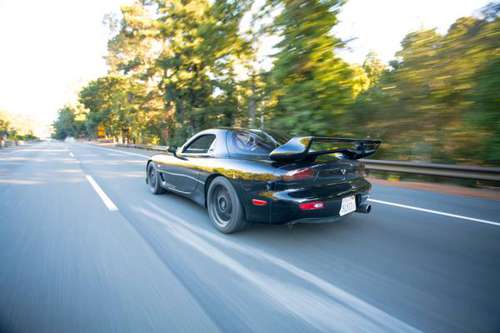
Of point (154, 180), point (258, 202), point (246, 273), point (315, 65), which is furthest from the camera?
point (315, 65)

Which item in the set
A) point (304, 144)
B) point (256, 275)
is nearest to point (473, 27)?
point (304, 144)

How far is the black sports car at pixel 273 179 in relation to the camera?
2.94 m

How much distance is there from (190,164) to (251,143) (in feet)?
3.69

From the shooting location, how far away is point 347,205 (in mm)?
3211

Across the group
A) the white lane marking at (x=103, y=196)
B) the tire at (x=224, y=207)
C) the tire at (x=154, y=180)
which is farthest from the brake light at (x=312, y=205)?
the tire at (x=154, y=180)

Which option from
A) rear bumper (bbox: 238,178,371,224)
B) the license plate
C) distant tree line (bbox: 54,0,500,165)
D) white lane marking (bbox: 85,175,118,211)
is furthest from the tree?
rear bumper (bbox: 238,178,371,224)

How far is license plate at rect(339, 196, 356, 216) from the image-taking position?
124 inches

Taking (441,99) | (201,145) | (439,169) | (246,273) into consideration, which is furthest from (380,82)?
(246,273)

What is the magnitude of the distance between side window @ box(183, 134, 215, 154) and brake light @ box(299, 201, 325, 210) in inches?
66.4

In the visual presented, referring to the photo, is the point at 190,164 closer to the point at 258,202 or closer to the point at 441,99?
the point at 258,202

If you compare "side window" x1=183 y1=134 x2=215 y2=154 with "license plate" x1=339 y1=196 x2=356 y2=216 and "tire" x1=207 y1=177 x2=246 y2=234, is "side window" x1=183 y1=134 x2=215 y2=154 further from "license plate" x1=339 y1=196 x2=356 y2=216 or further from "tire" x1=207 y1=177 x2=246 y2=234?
"license plate" x1=339 y1=196 x2=356 y2=216

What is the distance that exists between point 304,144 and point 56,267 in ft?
8.45

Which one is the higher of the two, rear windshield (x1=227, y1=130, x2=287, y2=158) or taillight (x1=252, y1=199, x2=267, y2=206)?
rear windshield (x1=227, y1=130, x2=287, y2=158)

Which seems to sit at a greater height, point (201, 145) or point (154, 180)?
point (201, 145)
